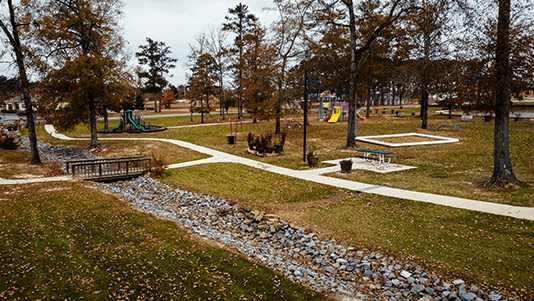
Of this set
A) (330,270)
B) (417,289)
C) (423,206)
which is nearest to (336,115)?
(423,206)

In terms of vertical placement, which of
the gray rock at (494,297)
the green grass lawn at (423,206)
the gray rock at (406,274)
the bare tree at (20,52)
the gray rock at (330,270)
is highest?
the bare tree at (20,52)

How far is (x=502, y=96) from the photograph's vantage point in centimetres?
1197

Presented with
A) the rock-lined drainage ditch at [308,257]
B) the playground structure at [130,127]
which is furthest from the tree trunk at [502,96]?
the playground structure at [130,127]

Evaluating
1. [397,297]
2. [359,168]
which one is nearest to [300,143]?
[359,168]

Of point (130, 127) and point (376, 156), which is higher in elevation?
point (130, 127)

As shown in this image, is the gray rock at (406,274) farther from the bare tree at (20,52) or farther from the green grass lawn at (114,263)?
the bare tree at (20,52)

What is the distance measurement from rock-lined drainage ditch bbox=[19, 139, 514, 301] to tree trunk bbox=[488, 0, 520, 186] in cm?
717

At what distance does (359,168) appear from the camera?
1683 centimetres

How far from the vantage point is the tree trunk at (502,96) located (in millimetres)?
11578

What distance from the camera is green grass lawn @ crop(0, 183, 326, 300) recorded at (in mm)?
6992

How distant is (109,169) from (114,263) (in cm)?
1082

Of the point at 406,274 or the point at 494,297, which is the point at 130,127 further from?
the point at 494,297

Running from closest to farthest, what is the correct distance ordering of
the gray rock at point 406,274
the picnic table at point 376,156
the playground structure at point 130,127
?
the gray rock at point 406,274
the picnic table at point 376,156
the playground structure at point 130,127

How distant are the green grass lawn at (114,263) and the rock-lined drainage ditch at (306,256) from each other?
714 millimetres
